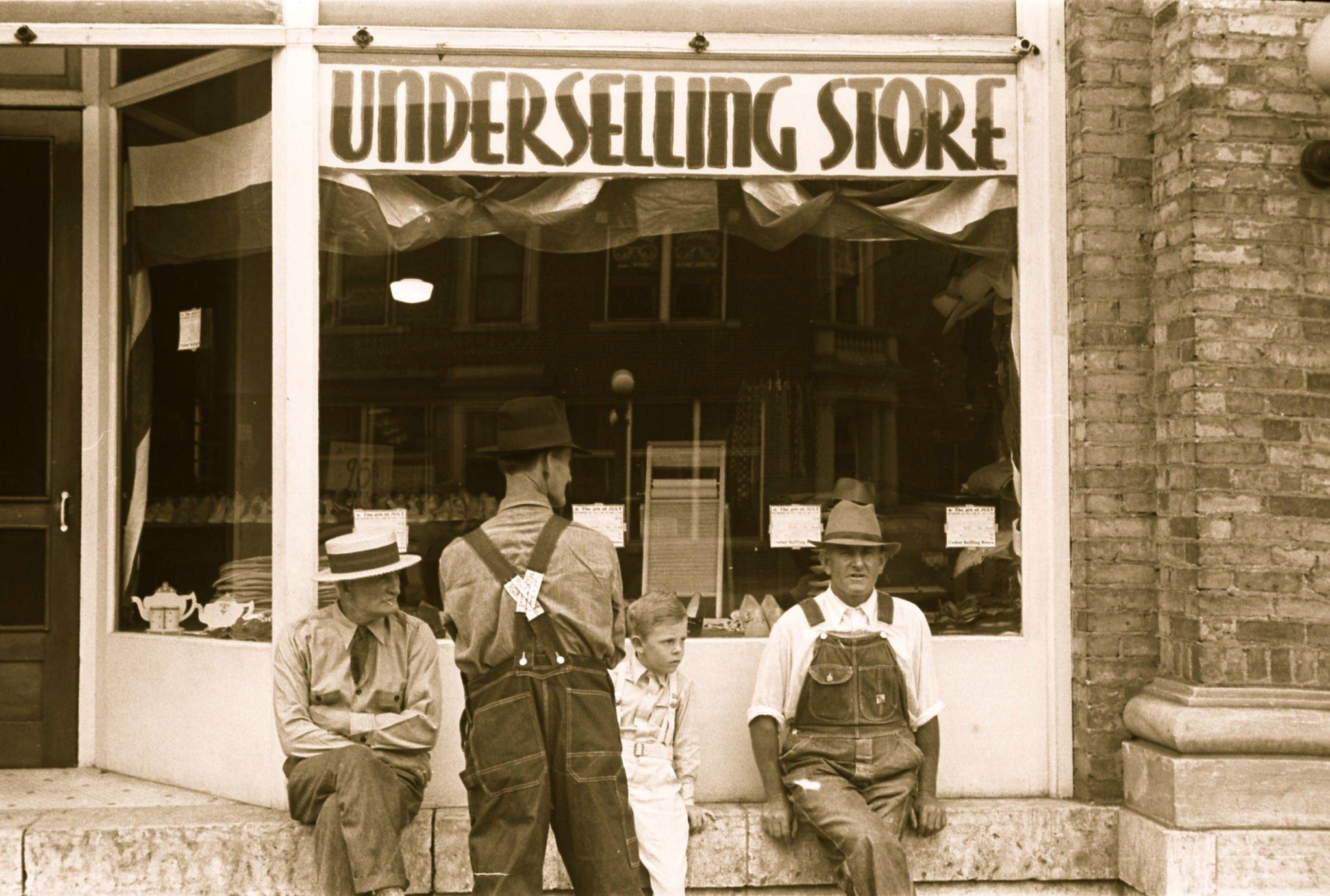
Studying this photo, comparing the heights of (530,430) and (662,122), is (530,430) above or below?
below

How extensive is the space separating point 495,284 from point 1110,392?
8.53 ft

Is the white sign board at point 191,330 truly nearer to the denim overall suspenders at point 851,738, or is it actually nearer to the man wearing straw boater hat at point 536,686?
the man wearing straw boater hat at point 536,686

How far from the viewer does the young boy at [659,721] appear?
4840 millimetres

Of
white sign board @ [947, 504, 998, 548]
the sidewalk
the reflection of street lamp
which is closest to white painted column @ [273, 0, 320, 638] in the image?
the sidewalk

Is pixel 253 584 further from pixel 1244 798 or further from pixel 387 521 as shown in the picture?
pixel 1244 798

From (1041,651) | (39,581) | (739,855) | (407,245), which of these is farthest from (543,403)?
(39,581)

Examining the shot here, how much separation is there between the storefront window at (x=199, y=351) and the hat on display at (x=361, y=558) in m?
0.88

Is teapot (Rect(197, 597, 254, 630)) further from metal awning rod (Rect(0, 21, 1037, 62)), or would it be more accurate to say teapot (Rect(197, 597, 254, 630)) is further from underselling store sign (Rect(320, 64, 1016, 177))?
metal awning rod (Rect(0, 21, 1037, 62))

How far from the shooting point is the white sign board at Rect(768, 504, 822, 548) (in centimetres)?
575

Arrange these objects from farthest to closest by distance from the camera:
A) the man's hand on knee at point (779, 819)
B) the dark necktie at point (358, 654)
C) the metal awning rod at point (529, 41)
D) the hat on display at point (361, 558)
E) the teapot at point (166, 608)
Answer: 1. the teapot at point (166, 608)
2. the metal awning rod at point (529, 41)
3. the man's hand on knee at point (779, 819)
4. the dark necktie at point (358, 654)
5. the hat on display at point (361, 558)

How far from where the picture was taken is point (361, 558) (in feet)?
→ 15.6

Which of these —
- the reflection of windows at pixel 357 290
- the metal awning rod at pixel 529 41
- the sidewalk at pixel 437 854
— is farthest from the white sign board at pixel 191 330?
the sidewalk at pixel 437 854

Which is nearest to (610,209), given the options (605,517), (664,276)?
(664,276)

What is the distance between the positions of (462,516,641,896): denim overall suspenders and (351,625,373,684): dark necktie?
81cm
